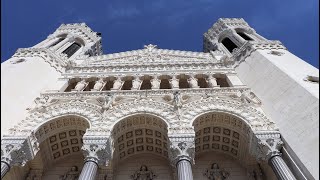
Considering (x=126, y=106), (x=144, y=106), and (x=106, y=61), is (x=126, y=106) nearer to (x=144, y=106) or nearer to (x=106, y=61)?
(x=144, y=106)

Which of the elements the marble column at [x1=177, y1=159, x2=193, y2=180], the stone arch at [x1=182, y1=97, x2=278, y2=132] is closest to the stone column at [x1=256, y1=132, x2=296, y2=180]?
the stone arch at [x1=182, y1=97, x2=278, y2=132]

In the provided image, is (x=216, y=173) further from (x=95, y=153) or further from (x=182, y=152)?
(x=95, y=153)

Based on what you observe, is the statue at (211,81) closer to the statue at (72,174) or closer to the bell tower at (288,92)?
the bell tower at (288,92)

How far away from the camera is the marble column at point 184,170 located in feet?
34.9

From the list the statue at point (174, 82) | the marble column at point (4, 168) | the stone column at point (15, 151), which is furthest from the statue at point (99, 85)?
the marble column at point (4, 168)

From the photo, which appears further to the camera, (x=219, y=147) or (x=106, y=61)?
(x=106, y=61)

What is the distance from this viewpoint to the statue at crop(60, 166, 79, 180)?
1316cm

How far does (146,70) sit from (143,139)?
224 inches

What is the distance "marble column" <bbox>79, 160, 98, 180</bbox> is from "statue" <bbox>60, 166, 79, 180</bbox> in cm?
237

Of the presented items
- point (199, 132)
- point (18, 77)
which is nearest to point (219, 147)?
point (199, 132)

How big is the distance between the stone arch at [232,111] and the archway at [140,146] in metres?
1.35

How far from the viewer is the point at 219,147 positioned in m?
14.2

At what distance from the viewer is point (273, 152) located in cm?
1113

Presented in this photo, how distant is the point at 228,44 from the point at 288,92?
1312cm
